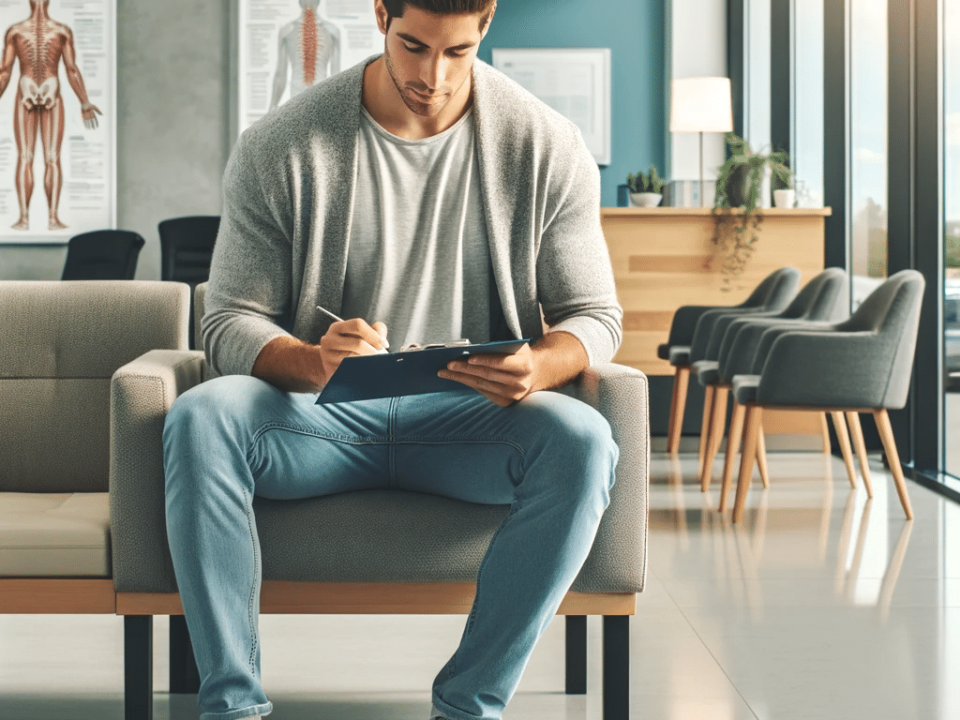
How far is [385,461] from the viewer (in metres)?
1.51

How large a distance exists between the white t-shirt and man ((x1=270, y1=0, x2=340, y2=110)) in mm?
5089

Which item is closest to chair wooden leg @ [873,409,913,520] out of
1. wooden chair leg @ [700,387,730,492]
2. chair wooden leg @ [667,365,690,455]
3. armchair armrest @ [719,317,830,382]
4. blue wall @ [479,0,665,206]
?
armchair armrest @ [719,317,830,382]

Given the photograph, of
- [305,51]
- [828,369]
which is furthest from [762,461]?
[305,51]

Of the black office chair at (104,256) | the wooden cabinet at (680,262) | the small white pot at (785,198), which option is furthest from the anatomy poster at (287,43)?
the small white pot at (785,198)

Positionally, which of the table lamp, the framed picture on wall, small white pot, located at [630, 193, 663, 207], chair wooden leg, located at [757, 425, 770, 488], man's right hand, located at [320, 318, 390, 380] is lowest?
chair wooden leg, located at [757, 425, 770, 488]

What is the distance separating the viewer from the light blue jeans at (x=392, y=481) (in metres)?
1.35

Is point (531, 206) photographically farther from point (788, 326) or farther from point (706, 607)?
point (788, 326)

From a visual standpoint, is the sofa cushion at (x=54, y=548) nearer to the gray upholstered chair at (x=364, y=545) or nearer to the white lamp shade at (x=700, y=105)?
the gray upholstered chair at (x=364, y=545)

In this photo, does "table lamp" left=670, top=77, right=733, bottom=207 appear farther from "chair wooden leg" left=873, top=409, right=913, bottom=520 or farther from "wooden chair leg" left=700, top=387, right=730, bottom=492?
"chair wooden leg" left=873, top=409, right=913, bottom=520

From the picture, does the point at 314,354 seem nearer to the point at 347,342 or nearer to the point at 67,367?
the point at 347,342

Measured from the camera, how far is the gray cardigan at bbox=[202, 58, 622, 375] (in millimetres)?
1652

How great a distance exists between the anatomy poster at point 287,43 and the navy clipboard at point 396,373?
17.9 ft

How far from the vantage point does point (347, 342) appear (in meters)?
1.42

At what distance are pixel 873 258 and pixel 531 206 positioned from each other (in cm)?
349
